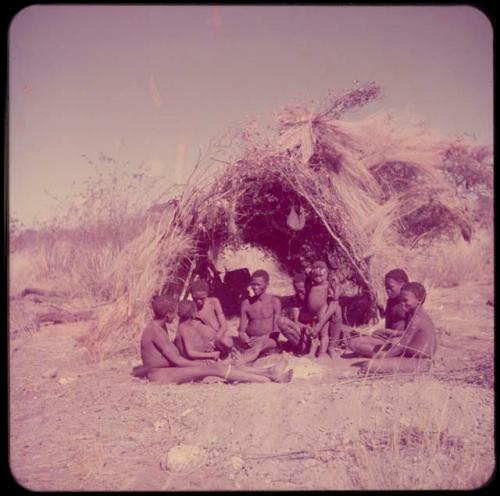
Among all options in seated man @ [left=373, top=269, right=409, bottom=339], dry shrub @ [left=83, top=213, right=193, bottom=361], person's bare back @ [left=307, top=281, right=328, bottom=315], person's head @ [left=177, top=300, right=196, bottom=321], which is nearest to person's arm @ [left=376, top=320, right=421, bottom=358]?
seated man @ [left=373, top=269, right=409, bottom=339]

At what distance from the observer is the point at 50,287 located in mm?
10773

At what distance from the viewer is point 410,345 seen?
5207 mm

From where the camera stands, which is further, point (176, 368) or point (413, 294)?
point (413, 294)

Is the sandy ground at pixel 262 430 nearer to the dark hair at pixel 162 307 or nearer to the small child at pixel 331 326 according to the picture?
the small child at pixel 331 326

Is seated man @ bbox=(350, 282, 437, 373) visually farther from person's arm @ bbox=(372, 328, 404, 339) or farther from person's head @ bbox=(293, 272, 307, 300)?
person's head @ bbox=(293, 272, 307, 300)

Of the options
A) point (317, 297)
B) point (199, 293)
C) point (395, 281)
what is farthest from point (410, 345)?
point (199, 293)

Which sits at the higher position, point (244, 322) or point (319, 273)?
point (319, 273)

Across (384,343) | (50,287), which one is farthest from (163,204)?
(50,287)

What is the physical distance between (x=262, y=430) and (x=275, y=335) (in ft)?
7.77

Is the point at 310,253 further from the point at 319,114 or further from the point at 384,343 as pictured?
the point at 384,343

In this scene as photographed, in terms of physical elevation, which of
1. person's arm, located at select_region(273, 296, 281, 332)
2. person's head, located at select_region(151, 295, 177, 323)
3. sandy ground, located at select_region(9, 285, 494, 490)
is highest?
person's head, located at select_region(151, 295, 177, 323)

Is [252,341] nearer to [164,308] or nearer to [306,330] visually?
[306,330]

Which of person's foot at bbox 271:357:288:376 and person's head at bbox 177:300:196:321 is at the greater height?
person's head at bbox 177:300:196:321

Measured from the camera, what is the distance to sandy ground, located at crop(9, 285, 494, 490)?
11.1 ft
